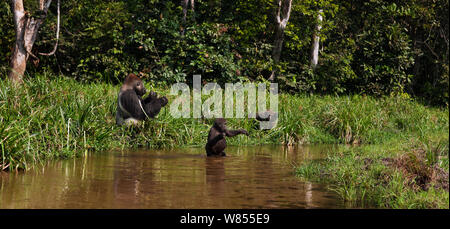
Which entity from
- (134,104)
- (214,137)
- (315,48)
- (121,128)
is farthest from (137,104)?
(315,48)

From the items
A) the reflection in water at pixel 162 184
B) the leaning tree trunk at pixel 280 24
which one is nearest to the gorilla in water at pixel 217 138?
the reflection in water at pixel 162 184

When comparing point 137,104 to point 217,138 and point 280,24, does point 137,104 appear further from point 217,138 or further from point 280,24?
point 280,24

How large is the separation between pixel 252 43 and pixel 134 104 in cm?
942

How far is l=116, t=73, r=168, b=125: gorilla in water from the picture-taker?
35.4 ft

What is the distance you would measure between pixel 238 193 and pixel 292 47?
44.6 feet

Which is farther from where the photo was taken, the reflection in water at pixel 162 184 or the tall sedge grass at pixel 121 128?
the tall sedge grass at pixel 121 128

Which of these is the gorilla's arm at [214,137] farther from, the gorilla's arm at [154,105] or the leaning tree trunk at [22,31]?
the leaning tree trunk at [22,31]

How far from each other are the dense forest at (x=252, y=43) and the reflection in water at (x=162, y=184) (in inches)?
332

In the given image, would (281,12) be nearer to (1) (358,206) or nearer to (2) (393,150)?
(2) (393,150)

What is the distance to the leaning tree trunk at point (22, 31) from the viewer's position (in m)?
14.1

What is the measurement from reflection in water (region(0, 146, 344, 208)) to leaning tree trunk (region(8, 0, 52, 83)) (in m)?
5.70

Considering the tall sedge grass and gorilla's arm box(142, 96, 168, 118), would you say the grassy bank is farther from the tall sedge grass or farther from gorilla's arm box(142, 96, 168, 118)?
gorilla's arm box(142, 96, 168, 118)

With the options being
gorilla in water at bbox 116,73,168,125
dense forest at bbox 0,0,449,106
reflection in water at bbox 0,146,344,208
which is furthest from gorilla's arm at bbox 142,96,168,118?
dense forest at bbox 0,0,449,106

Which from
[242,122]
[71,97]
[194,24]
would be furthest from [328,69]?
[71,97]
